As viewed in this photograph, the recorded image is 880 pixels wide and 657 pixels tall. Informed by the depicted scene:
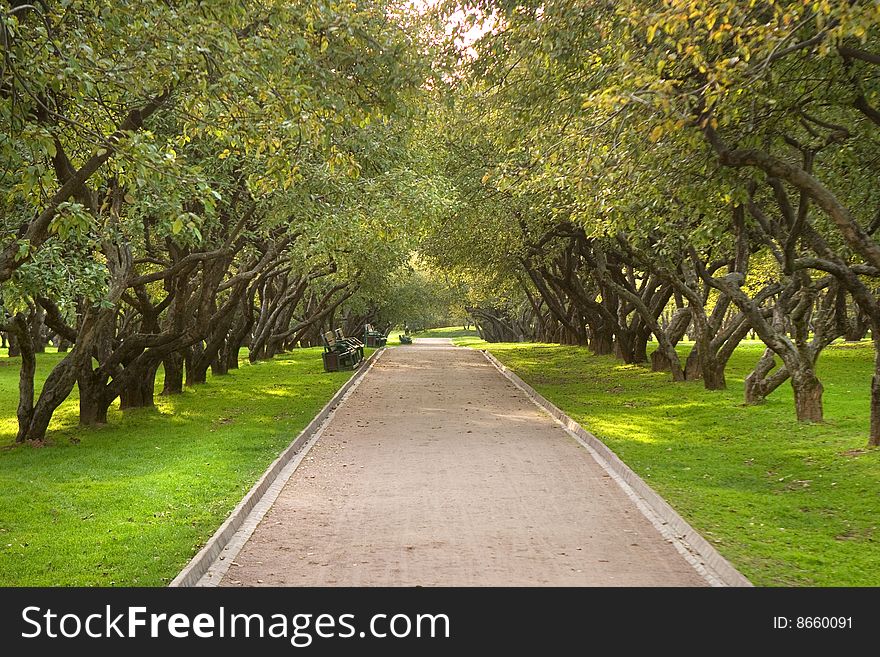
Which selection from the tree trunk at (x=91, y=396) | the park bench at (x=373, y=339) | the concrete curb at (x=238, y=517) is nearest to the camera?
the concrete curb at (x=238, y=517)

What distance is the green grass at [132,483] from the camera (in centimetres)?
748

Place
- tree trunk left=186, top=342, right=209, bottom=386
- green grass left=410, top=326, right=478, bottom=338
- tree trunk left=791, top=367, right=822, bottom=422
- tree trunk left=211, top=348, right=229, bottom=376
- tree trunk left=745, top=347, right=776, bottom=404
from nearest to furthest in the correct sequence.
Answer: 1. tree trunk left=791, top=367, right=822, bottom=422
2. tree trunk left=745, top=347, right=776, bottom=404
3. tree trunk left=186, top=342, right=209, bottom=386
4. tree trunk left=211, top=348, right=229, bottom=376
5. green grass left=410, top=326, right=478, bottom=338

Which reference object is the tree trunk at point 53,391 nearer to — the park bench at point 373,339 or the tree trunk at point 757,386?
the tree trunk at point 757,386

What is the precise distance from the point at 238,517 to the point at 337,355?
2275cm

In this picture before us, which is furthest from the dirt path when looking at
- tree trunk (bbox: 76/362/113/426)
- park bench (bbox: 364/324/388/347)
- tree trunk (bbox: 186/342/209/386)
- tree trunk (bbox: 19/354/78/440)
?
park bench (bbox: 364/324/388/347)

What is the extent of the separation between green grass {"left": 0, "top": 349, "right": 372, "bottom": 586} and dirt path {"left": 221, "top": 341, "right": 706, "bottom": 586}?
757 mm

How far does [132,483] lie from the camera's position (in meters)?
11.2

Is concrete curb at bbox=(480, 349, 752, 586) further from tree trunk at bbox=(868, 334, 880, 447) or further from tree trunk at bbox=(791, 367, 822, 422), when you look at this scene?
tree trunk at bbox=(791, 367, 822, 422)

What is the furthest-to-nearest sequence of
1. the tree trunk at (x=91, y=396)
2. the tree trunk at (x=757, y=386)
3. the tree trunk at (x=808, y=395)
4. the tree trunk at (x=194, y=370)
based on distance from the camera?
1. the tree trunk at (x=194, y=370)
2. the tree trunk at (x=757, y=386)
3. the tree trunk at (x=91, y=396)
4. the tree trunk at (x=808, y=395)

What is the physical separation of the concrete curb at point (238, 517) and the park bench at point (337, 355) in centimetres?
1403

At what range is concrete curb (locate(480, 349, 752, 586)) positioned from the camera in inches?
268

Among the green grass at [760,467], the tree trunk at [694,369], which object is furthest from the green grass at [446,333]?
the green grass at [760,467]

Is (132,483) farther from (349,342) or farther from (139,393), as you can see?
(349,342)
